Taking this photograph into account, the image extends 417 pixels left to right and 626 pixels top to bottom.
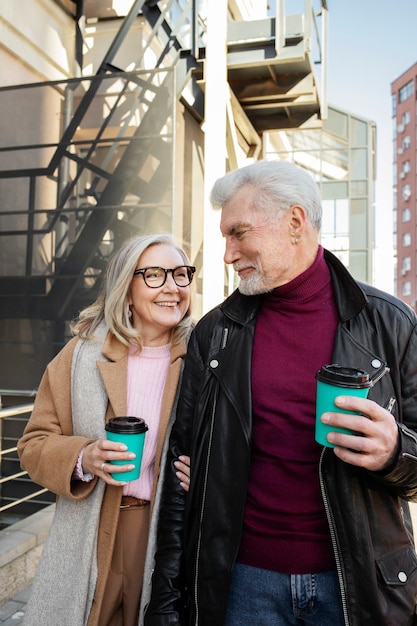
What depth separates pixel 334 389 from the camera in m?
1.35

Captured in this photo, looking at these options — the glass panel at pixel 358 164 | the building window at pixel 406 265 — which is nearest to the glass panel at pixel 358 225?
the glass panel at pixel 358 164

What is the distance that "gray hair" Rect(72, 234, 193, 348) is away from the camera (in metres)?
2.07

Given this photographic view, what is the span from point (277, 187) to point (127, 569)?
1459mm

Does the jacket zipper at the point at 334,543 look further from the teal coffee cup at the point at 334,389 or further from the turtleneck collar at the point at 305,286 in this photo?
the turtleneck collar at the point at 305,286

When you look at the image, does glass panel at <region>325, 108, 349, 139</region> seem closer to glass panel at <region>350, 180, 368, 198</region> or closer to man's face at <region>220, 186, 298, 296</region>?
glass panel at <region>350, 180, 368, 198</region>

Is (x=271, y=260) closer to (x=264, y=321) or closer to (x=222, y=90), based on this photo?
(x=264, y=321)

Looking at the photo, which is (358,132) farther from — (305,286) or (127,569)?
(127,569)

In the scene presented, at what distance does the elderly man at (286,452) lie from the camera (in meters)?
1.49

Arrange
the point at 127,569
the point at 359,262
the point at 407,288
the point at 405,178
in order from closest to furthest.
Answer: the point at 127,569, the point at 359,262, the point at 407,288, the point at 405,178

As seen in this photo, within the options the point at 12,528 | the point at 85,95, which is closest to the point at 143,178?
the point at 85,95

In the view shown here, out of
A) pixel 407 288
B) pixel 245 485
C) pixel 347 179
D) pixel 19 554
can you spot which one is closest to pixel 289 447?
pixel 245 485

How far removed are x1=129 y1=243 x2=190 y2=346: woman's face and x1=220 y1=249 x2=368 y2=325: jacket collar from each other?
25cm

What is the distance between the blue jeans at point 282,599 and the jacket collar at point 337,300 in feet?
2.60

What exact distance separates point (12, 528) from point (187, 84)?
4.93 m
